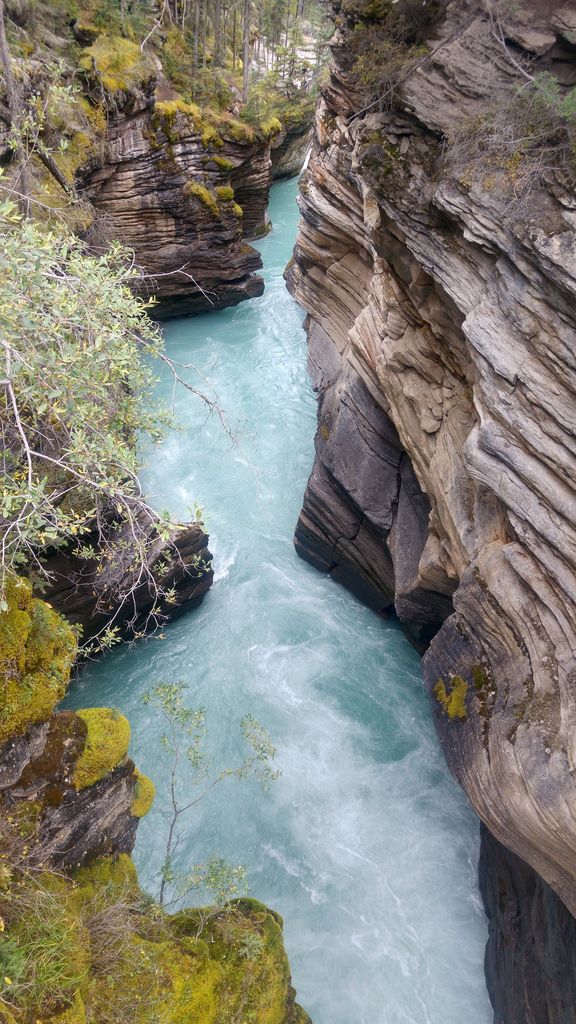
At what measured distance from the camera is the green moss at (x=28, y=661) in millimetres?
5543

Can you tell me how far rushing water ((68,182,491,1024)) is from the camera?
794cm

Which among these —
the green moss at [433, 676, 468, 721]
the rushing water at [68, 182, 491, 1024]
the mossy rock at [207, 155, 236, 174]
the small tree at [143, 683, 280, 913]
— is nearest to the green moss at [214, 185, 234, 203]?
the mossy rock at [207, 155, 236, 174]

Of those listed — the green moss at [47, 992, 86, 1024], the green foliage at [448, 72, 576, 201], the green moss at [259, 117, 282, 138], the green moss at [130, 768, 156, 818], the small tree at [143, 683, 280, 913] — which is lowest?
the small tree at [143, 683, 280, 913]

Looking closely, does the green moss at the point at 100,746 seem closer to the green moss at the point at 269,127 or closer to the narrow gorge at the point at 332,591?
the narrow gorge at the point at 332,591

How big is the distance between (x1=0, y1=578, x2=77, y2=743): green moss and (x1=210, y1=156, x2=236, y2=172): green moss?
16.6m

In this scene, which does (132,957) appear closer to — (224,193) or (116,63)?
(224,193)

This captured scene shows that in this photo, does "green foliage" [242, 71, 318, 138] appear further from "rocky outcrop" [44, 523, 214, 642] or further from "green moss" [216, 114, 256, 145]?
"rocky outcrop" [44, 523, 214, 642]

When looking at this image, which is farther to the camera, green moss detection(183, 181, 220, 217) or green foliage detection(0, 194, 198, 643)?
green moss detection(183, 181, 220, 217)

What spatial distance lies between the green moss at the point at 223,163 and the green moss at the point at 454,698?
55.6 feet

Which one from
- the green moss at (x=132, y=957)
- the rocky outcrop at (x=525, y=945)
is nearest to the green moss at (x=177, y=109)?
the green moss at (x=132, y=957)

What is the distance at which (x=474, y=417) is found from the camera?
7.93 meters

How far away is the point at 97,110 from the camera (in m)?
15.7

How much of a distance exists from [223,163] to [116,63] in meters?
3.69

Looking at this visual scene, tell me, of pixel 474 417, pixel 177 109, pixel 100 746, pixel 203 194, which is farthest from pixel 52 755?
pixel 177 109
